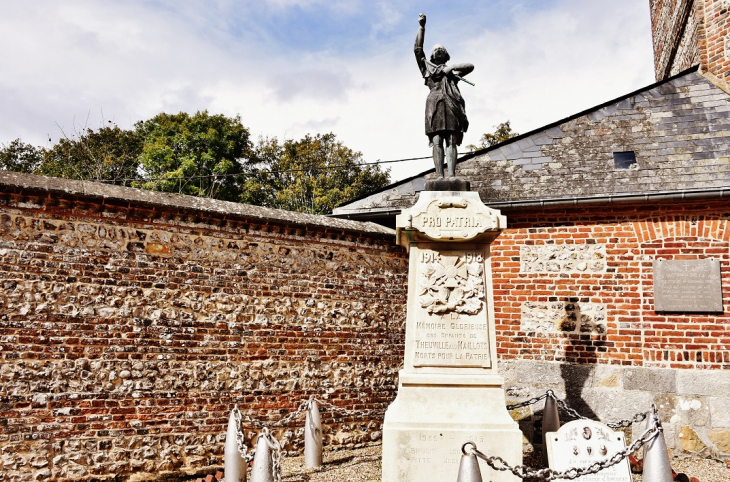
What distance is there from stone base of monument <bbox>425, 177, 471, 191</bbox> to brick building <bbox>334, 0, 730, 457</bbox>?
275 cm

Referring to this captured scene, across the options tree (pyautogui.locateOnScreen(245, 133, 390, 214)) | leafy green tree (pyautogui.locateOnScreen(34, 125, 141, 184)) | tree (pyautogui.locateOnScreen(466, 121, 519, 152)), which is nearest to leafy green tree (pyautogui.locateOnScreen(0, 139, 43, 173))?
leafy green tree (pyautogui.locateOnScreen(34, 125, 141, 184))

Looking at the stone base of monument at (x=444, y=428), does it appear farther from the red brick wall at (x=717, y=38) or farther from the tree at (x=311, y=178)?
the tree at (x=311, y=178)

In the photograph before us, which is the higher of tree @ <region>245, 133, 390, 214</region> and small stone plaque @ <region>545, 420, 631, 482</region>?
tree @ <region>245, 133, 390, 214</region>

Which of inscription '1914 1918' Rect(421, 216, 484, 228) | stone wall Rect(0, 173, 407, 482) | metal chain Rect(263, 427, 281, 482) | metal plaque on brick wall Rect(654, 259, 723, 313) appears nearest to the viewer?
metal chain Rect(263, 427, 281, 482)

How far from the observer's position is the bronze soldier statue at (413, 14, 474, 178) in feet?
19.5

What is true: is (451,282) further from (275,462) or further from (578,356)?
(578,356)

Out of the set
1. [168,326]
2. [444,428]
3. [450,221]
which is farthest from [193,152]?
[444,428]

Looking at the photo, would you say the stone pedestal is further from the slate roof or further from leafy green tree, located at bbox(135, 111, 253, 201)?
leafy green tree, located at bbox(135, 111, 253, 201)

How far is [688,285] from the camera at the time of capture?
24.8 ft

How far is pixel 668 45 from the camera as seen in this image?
13797mm

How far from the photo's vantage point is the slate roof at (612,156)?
26.2ft

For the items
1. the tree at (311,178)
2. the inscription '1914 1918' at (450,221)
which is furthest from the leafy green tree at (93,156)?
the inscription '1914 1918' at (450,221)

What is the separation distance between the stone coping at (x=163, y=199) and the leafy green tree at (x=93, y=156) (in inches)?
650

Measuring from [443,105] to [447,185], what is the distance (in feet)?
3.01
